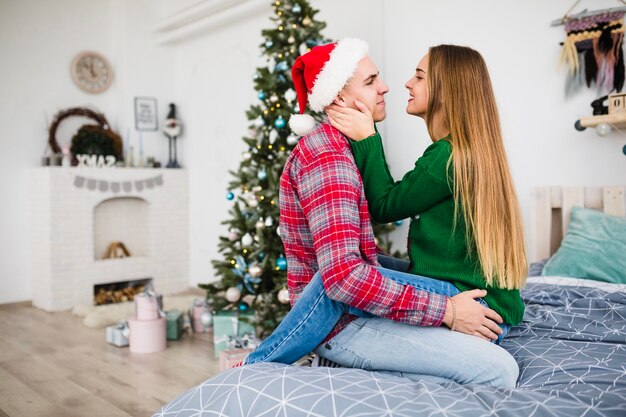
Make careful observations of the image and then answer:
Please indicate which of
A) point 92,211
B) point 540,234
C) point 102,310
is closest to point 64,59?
point 92,211

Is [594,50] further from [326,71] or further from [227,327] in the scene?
[227,327]

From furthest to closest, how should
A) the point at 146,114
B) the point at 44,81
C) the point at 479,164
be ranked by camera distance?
the point at 146,114, the point at 44,81, the point at 479,164

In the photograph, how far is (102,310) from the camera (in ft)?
14.4

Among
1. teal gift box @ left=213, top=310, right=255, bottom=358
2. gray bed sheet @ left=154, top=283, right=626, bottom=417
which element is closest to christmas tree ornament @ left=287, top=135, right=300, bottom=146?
teal gift box @ left=213, top=310, right=255, bottom=358

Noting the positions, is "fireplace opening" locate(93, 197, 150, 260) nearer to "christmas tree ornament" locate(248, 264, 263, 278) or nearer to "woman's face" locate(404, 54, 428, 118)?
"christmas tree ornament" locate(248, 264, 263, 278)

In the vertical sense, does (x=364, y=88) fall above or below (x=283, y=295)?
above

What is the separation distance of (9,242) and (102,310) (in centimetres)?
111

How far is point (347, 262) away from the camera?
1.37 m

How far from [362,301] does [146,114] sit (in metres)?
4.69

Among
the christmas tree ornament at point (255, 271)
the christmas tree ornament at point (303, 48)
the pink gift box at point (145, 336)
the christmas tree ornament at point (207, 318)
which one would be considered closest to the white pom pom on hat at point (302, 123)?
the christmas tree ornament at point (255, 271)

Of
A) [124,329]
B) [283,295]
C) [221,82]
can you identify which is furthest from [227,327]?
[221,82]

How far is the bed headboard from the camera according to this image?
2.79 m

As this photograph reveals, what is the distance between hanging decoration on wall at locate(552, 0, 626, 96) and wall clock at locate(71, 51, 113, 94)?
3.98m

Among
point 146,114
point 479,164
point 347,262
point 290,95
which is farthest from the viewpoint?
point 146,114
